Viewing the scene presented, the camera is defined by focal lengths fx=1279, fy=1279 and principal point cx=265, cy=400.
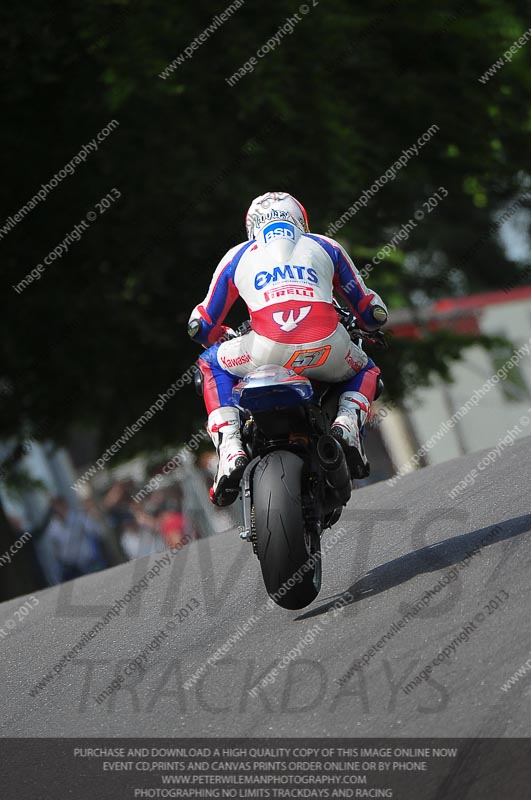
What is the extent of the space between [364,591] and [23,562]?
9.45m

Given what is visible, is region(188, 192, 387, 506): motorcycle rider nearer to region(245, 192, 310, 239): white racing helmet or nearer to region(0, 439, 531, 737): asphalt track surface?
region(245, 192, 310, 239): white racing helmet

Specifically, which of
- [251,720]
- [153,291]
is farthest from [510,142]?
[251,720]

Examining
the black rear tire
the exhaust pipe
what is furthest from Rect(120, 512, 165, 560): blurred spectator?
the black rear tire

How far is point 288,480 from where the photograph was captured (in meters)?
5.69

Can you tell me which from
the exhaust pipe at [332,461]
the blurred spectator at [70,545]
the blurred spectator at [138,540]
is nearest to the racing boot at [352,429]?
the exhaust pipe at [332,461]

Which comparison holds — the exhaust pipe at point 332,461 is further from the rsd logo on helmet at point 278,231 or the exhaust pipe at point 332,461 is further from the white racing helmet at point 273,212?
the white racing helmet at point 273,212

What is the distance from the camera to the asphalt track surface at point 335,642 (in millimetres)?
4539

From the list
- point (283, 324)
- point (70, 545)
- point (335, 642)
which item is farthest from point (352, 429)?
point (70, 545)

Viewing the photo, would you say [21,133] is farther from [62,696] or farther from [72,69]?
[62,696]

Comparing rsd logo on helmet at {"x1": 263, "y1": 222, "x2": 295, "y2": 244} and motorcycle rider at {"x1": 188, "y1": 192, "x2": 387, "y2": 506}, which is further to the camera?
rsd logo on helmet at {"x1": 263, "y1": 222, "x2": 295, "y2": 244}

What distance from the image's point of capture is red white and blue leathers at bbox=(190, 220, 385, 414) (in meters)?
6.21
